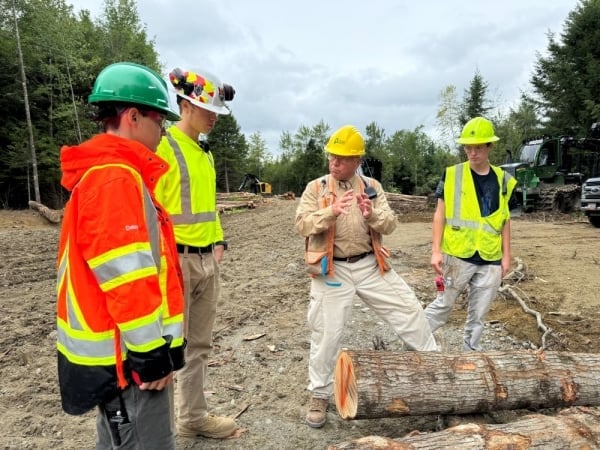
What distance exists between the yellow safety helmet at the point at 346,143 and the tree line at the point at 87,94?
11.6 metres

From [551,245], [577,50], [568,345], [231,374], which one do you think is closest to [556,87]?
[577,50]

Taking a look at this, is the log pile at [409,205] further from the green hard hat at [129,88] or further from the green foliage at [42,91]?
the green hard hat at [129,88]

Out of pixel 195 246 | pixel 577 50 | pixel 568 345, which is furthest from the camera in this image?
pixel 577 50

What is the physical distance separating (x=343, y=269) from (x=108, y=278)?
6.56ft

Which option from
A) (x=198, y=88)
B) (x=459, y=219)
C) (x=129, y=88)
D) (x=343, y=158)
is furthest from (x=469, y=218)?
(x=129, y=88)

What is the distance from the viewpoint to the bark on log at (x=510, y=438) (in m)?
2.28

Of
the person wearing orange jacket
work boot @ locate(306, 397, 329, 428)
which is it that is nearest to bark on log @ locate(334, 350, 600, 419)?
work boot @ locate(306, 397, 329, 428)

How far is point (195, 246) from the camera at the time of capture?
2.83 metres

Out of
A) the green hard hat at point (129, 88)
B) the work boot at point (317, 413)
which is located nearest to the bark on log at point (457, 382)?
the work boot at point (317, 413)

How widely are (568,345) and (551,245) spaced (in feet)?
21.8

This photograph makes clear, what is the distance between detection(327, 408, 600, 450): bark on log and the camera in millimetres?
2275

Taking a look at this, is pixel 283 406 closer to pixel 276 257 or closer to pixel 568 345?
pixel 568 345

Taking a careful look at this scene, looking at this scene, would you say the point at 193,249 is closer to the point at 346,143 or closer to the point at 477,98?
the point at 346,143

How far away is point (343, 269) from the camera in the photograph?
11.1 feet
